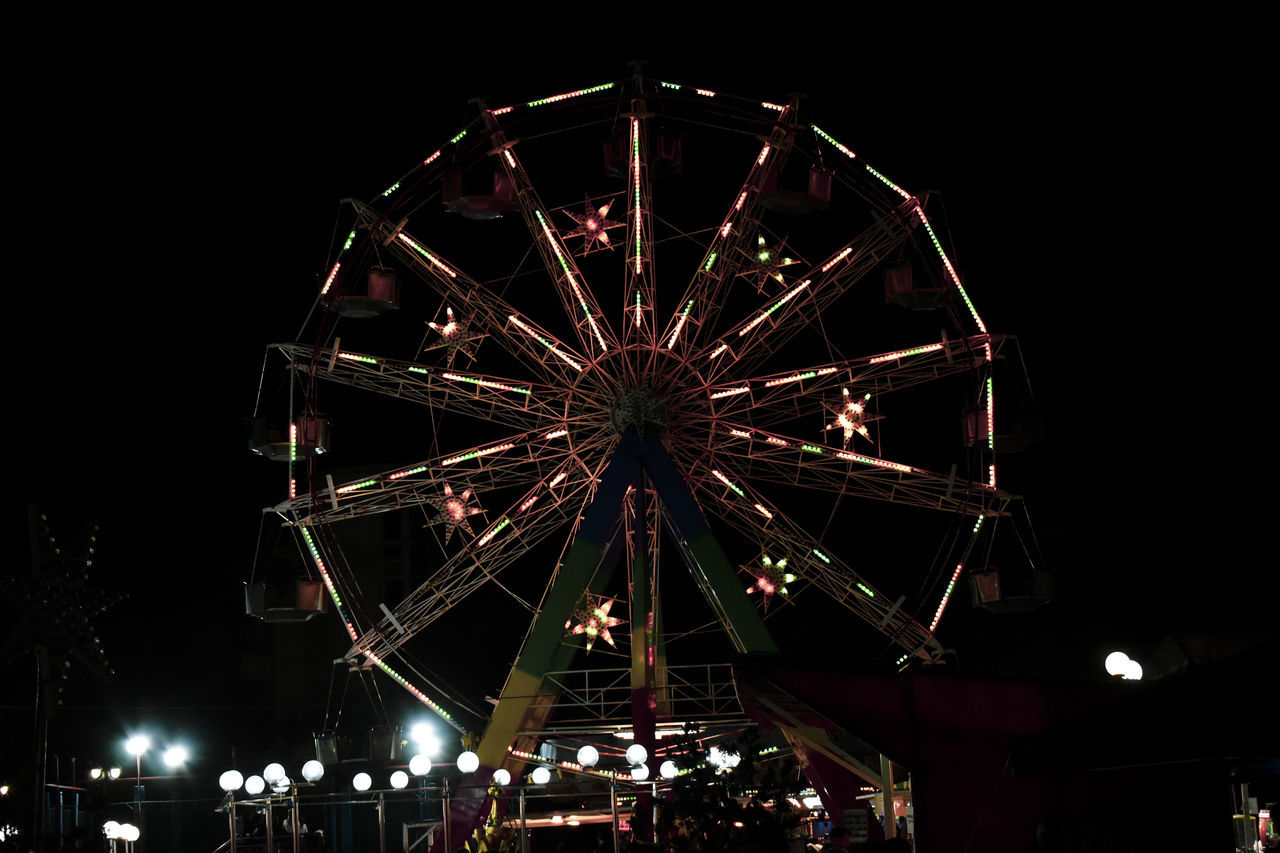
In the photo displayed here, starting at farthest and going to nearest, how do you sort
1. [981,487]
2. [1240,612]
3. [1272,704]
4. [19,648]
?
[1240,612] < [981,487] < [19,648] < [1272,704]

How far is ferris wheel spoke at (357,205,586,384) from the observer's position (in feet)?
64.1

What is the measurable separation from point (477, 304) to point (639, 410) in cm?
270

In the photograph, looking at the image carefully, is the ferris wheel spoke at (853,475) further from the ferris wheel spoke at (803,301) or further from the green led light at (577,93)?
the green led light at (577,93)

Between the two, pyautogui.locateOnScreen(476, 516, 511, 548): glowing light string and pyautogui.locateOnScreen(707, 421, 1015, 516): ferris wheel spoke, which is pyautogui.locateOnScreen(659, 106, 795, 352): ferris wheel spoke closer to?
pyautogui.locateOnScreen(707, 421, 1015, 516): ferris wheel spoke

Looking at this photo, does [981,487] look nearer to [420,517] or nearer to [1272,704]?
[1272,704]

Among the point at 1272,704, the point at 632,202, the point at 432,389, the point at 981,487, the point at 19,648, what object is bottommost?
the point at 1272,704

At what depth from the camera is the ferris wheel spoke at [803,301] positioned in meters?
19.5

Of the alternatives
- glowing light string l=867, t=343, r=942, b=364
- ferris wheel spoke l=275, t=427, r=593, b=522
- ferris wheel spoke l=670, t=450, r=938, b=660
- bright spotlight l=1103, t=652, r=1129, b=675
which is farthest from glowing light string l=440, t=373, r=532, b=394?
bright spotlight l=1103, t=652, r=1129, b=675

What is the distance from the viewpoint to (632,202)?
19453mm

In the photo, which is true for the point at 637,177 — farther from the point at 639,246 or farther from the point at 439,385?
the point at 439,385

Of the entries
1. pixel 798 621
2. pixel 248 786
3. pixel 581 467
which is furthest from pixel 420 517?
pixel 248 786

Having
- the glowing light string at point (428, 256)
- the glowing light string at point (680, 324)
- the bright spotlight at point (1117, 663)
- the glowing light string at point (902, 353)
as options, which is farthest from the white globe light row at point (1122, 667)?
the glowing light string at point (428, 256)

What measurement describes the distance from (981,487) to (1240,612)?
65.0 ft

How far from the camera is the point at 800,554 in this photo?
63.8ft
